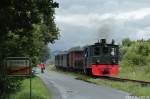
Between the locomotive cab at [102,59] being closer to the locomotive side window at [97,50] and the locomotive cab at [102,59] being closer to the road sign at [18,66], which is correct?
the locomotive side window at [97,50]

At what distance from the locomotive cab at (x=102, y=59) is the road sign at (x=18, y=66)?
102 feet

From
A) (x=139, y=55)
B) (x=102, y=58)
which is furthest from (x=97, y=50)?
(x=139, y=55)

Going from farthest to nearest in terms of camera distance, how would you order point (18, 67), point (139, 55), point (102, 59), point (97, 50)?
point (139, 55) < point (97, 50) < point (102, 59) < point (18, 67)

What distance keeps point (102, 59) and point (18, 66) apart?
3217 centimetres

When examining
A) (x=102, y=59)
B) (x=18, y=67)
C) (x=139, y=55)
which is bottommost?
(x=18, y=67)

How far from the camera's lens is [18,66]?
17.9 meters

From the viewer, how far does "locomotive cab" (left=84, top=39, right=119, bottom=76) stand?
49156 mm

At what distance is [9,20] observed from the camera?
17000 mm

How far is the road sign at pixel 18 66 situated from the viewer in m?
17.9

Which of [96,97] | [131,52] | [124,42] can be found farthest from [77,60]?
[124,42]

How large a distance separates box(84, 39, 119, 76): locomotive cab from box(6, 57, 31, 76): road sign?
31.0 meters

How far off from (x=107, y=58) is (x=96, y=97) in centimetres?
2432

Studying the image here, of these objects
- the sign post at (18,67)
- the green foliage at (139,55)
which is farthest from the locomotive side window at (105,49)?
the sign post at (18,67)

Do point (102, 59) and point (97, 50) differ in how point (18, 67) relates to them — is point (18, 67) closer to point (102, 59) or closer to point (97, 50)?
point (102, 59)
